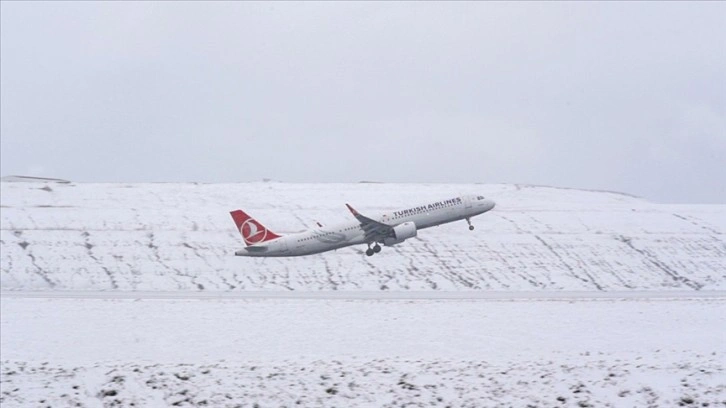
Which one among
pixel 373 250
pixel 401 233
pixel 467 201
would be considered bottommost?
pixel 373 250

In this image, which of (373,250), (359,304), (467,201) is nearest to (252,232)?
(373,250)

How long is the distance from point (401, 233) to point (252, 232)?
6173mm

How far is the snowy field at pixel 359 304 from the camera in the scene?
24281mm

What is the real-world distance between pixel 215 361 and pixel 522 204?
71.0ft

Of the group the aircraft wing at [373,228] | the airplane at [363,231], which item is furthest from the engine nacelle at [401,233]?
the aircraft wing at [373,228]

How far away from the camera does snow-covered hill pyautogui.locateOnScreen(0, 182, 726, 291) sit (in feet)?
124

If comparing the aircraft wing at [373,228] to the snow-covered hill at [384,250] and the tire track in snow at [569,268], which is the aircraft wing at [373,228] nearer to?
the snow-covered hill at [384,250]

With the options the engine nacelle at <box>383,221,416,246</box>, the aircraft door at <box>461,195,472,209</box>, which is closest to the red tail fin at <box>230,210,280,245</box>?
the engine nacelle at <box>383,221,416,246</box>

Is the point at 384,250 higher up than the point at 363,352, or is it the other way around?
the point at 384,250

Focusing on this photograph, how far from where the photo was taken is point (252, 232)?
86.5 ft

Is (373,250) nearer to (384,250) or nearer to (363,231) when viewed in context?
(363,231)

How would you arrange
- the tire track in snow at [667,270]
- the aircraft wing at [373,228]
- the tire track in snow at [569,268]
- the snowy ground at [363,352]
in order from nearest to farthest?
the aircraft wing at [373,228]
the snowy ground at [363,352]
the tire track in snow at [667,270]
the tire track in snow at [569,268]

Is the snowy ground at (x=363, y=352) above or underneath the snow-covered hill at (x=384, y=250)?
underneath

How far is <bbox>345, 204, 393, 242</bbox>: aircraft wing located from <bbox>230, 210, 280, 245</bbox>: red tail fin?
4530mm
